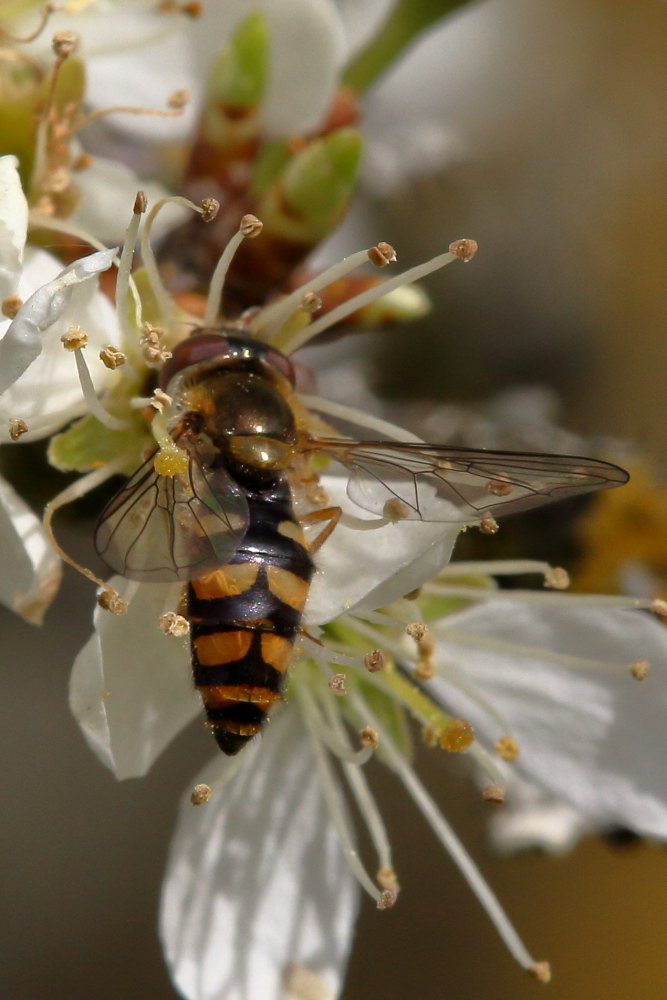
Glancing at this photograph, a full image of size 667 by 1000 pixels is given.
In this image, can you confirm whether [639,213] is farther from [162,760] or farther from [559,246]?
[162,760]

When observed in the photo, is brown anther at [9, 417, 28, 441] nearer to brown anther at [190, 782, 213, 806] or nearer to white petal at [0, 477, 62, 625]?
white petal at [0, 477, 62, 625]

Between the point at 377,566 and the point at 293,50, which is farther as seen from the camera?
the point at 293,50

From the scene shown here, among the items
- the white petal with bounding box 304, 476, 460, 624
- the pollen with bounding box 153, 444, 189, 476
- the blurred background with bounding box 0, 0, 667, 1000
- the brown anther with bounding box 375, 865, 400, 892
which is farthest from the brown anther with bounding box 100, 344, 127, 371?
the blurred background with bounding box 0, 0, 667, 1000

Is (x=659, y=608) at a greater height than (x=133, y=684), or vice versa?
(x=659, y=608)

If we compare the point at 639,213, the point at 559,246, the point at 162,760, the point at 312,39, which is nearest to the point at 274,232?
the point at 312,39

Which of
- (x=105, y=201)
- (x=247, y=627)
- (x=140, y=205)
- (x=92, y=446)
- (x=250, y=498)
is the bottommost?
(x=247, y=627)

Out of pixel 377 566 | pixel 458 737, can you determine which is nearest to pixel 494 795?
pixel 458 737

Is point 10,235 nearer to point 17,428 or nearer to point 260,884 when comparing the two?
point 17,428
